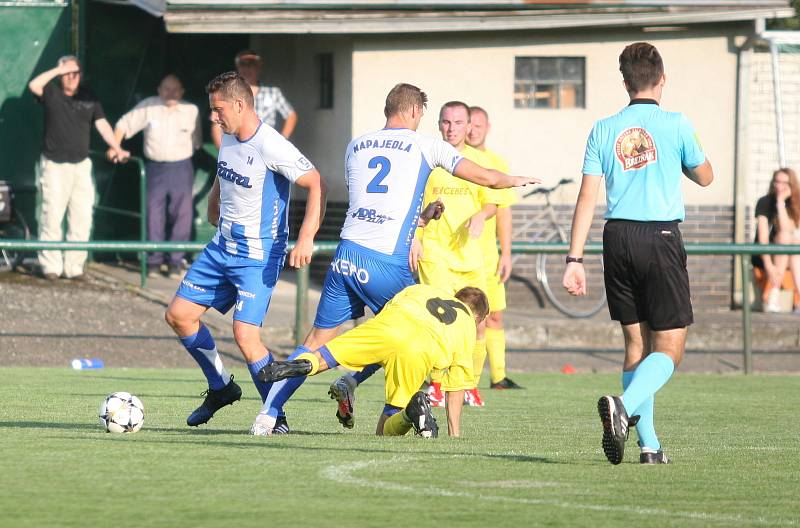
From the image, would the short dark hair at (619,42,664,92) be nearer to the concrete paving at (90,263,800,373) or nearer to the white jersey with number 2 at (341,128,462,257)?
the white jersey with number 2 at (341,128,462,257)

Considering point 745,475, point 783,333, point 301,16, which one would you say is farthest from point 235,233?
point 783,333

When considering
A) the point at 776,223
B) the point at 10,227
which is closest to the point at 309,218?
the point at 10,227

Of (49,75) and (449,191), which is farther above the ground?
(49,75)

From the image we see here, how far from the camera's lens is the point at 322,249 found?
15.4m

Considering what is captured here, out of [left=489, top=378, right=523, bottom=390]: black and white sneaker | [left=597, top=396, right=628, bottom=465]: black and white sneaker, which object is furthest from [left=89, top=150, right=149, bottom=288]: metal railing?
[left=597, top=396, right=628, bottom=465]: black and white sneaker

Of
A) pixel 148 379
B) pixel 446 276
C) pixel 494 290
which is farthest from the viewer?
pixel 148 379

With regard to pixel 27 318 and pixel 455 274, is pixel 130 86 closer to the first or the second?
pixel 27 318

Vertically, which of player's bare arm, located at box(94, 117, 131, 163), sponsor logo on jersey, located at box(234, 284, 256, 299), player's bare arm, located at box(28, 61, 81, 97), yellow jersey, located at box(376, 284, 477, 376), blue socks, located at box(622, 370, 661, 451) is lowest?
blue socks, located at box(622, 370, 661, 451)

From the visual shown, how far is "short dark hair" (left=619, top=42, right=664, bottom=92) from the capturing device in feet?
24.3

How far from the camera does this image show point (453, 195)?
11859 millimetres

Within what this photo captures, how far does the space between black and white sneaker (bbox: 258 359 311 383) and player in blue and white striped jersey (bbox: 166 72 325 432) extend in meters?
0.89

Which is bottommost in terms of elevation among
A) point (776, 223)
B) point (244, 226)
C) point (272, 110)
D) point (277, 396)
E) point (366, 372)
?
point (277, 396)

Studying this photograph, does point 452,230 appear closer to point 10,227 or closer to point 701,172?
point 701,172

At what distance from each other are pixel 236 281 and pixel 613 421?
280cm
